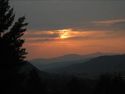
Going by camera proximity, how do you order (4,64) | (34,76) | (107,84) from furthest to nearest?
(107,84)
(34,76)
(4,64)

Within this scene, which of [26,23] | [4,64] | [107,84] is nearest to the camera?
[4,64]

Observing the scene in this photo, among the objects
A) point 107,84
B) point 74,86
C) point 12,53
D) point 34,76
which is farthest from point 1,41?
point 74,86

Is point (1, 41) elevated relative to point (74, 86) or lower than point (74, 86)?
lower

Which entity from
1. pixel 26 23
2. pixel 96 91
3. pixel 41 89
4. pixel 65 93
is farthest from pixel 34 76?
pixel 26 23

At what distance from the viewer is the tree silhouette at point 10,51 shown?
2319 cm

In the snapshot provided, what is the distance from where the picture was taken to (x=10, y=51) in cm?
2356

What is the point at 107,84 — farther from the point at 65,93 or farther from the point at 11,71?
the point at 11,71

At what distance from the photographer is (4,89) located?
23.3 metres

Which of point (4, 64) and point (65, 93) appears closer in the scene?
point (4, 64)

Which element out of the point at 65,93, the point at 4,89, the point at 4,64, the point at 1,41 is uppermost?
the point at 65,93

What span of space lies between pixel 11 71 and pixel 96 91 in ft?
114

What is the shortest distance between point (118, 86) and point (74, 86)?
12.3 m

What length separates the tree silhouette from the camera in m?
23.2

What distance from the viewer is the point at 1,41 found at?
931 inches
